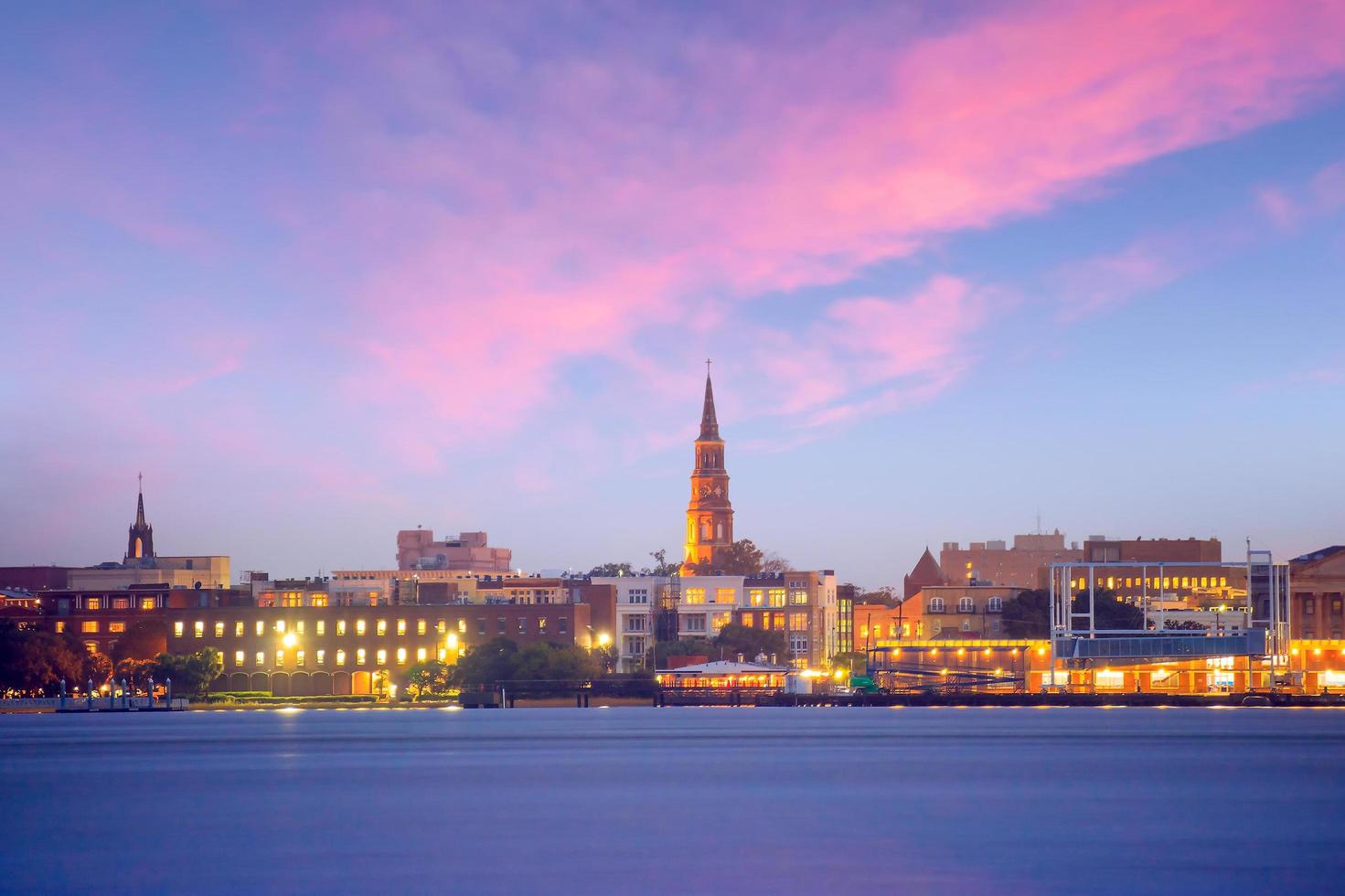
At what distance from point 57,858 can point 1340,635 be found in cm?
16012

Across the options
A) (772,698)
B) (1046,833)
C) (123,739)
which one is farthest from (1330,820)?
(772,698)

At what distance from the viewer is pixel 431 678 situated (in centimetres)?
18262

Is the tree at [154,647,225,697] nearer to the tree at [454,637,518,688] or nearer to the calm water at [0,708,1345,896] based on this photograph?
the tree at [454,637,518,688]

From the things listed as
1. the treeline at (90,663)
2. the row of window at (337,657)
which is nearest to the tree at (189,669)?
the treeline at (90,663)

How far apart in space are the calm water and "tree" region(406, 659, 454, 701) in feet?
171

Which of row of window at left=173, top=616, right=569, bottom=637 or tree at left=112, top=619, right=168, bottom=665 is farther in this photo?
tree at left=112, top=619, right=168, bottom=665

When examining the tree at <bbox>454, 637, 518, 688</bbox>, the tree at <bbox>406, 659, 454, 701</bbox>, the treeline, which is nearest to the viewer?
the treeline

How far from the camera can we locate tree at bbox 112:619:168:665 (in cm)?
19125

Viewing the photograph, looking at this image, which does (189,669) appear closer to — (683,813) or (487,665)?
(487,665)

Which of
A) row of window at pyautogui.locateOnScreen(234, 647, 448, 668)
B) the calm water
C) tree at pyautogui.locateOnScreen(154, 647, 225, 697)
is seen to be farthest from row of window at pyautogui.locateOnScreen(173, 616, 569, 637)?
the calm water

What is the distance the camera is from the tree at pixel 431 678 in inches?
7165

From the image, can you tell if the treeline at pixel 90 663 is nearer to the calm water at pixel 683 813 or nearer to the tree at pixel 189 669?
the tree at pixel 189 669

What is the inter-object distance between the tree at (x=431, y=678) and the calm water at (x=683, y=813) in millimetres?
52167

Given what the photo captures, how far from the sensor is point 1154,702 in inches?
6555
